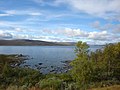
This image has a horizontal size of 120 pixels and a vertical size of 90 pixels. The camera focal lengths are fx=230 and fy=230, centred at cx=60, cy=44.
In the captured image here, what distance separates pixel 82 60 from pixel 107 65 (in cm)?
2091

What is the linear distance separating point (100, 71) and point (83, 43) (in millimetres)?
19818

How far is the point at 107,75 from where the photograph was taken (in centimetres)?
4128

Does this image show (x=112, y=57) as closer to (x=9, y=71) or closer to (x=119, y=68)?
(x=119, y=68)

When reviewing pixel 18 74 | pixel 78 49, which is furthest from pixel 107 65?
pixel 78 49

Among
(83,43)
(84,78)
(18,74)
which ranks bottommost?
(18,74)

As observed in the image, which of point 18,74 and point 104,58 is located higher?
point 104,58

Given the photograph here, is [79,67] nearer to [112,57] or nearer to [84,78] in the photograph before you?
[84,78]

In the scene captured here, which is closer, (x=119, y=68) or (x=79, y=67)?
(x=79, y=67)

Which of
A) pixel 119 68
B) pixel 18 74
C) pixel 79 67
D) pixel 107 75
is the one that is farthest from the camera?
pixel 18 74

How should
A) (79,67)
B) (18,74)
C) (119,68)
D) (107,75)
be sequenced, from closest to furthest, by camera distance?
(79,67) → (107,75) → (119,68) → (18,74)

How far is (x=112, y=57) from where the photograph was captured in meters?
43.8

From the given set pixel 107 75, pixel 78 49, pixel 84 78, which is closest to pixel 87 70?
pixel 84 78

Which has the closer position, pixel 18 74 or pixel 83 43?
pixel 83 43

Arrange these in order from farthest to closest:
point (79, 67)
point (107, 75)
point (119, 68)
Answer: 1. point (119, 68)
2. point (107, 75)
3. point (79, 67)
